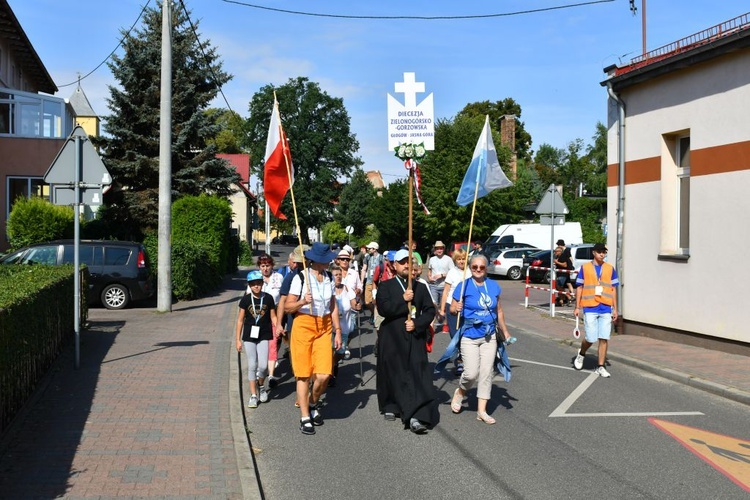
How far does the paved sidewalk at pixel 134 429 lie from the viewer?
5648mm

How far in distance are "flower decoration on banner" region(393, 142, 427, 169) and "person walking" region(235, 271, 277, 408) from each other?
2425 mm

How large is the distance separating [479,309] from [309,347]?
1778 mm

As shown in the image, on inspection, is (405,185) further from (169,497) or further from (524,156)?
(169,497)

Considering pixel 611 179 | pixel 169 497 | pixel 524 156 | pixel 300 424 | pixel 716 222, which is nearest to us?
pixel 169 497

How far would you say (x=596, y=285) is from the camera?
10.8 metres

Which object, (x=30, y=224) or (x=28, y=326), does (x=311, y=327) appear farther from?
(x=30, y=224)

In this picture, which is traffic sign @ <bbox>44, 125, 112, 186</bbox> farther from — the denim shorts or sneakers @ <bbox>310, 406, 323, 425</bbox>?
the denim shorts

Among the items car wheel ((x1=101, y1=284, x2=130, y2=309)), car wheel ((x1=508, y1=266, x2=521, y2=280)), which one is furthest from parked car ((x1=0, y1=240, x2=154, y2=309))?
car wheel ((x1=508, y1=266, x2=521, y2=280))

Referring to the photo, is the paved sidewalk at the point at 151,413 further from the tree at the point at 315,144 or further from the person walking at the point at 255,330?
the tree at the point at 315,144

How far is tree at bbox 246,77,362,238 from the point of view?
229ft

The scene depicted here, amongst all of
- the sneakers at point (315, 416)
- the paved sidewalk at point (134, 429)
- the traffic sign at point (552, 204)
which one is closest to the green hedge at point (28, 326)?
the paved sidewalk at point (134, 429)

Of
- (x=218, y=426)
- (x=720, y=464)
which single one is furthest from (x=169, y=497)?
(x=720, y=464)

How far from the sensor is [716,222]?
12.8 m

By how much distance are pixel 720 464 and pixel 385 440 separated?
9.33 ft
